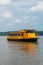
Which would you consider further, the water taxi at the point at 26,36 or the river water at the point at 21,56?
the water taxi at the point at 26,36

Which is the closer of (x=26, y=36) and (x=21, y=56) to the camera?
(x=21, y=56)

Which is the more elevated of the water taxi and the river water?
the water taxi

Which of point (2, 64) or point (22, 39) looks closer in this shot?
point (2, 64)

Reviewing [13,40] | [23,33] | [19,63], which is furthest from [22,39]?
[19,63]

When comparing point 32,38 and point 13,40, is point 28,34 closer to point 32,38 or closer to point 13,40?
point 32,38

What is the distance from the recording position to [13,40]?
107 metres

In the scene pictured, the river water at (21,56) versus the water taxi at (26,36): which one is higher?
the water taxi at (26,36)

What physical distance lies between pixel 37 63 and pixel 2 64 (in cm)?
454

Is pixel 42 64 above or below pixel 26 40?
below

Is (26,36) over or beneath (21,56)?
over

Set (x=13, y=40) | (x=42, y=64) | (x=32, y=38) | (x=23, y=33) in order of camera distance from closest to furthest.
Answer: (x=42, y=64) < (x=32, y=38) < (x=23, y=33) < (x=13, y=40)

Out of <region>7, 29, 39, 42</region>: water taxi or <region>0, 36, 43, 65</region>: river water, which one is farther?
<region>7, 29, 39, 42</region>: water taxi

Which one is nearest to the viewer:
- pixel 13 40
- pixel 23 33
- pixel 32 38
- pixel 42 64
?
pixel 42 64

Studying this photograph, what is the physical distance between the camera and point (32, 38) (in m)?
91.3
